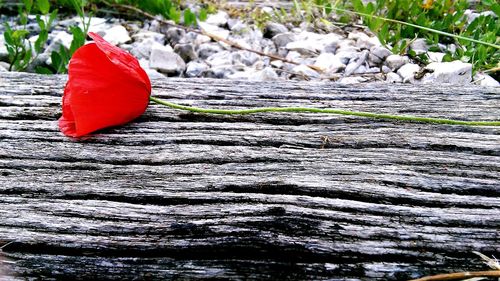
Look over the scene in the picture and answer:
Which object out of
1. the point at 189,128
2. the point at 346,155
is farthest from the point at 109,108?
the point at 346,155

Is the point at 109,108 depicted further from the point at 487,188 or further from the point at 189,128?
the point at 487,188

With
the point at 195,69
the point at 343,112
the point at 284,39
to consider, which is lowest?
the point at 195,69

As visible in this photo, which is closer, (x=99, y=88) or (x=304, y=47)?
(x=99, y=88)

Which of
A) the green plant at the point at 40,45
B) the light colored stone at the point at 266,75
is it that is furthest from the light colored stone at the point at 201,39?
the green plant at the point at 40,45

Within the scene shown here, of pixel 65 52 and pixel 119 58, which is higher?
pixel 119 58

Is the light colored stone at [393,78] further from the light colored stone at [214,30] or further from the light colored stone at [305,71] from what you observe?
the light colored stone at [214,30]

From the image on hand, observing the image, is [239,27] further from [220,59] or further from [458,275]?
[458,275]

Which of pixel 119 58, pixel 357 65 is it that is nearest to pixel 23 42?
pixel 119 58
